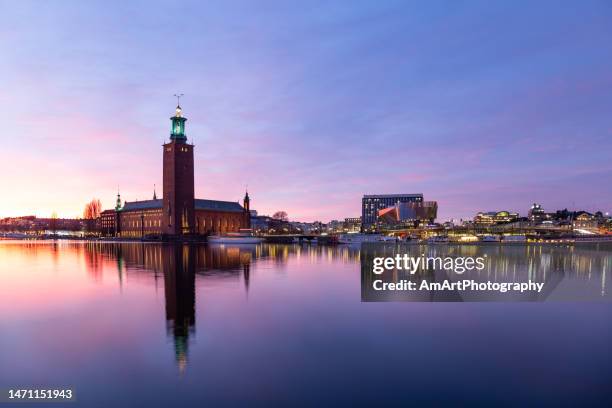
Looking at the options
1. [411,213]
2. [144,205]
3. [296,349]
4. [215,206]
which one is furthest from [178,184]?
[411,213]

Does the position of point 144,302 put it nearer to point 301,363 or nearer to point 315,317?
point 315,317

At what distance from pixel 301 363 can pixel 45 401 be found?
579 centimetres

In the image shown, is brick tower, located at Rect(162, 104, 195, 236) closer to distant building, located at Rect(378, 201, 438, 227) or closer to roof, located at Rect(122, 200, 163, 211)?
roof, located at Rect(122, 200, 163, 211)

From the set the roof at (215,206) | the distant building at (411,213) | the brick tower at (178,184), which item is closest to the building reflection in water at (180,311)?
the brick tower at (178,184)

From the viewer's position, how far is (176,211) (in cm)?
11275

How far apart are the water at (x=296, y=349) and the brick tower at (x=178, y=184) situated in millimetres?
93529

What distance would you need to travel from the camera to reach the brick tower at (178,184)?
11300cm

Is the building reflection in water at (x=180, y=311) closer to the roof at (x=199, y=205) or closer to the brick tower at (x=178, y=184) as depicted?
the brick tower at (x=178, y=184)

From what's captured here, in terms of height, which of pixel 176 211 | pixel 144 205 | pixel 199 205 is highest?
pixel 144 205

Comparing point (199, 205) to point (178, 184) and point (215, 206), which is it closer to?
point (215, 206)

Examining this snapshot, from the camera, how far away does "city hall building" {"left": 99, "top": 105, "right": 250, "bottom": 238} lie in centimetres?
11406

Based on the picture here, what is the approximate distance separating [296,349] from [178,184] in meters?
109

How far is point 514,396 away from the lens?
→ 9.01m

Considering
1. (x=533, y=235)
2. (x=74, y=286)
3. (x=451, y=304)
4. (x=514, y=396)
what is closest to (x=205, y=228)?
(x=533, y=235)
